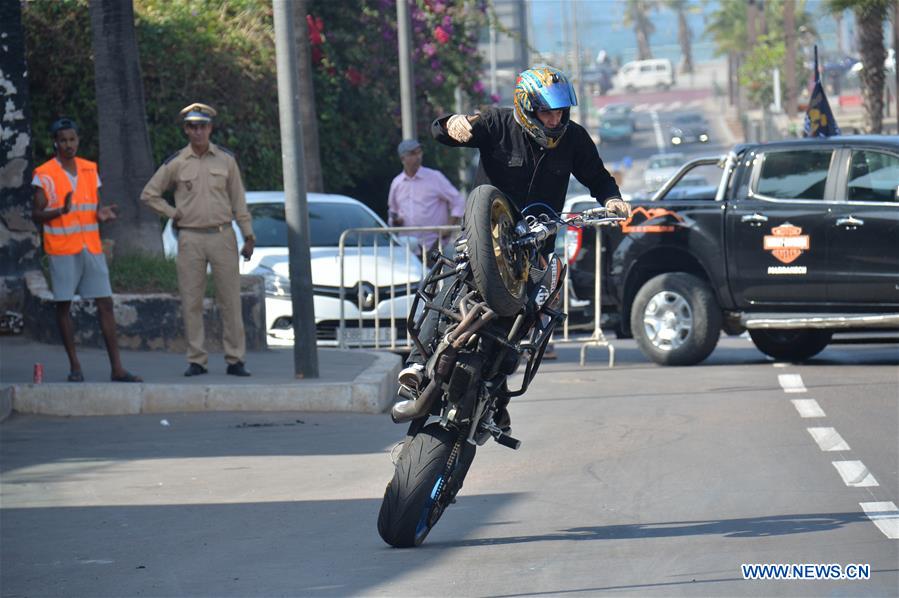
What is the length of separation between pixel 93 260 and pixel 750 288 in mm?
5912

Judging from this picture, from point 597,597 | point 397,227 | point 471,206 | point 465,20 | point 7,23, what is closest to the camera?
point 597,597

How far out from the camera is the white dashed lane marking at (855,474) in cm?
833

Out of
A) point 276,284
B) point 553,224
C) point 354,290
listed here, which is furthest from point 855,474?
point 276,284

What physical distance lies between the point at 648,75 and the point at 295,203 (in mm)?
103497

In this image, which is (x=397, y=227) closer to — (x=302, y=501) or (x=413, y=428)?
(x=302, y=501)

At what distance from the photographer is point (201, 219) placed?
12.0 metres

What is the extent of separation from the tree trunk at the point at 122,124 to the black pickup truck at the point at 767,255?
4.21 metres

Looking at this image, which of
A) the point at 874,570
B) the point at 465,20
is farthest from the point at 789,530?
the point at 465,20

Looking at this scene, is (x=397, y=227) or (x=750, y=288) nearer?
(x=750, y=288)

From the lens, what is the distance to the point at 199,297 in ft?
39.9

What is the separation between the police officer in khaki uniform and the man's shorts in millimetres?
747

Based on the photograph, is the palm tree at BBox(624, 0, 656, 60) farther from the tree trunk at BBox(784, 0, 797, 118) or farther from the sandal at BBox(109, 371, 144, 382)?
the sandal at BBox(109, 371, 144, 382)

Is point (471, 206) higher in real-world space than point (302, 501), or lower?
higher

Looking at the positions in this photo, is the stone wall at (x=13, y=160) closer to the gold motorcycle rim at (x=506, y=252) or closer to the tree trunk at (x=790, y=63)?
the gold motorcycle rim at (x=506, y=252)
